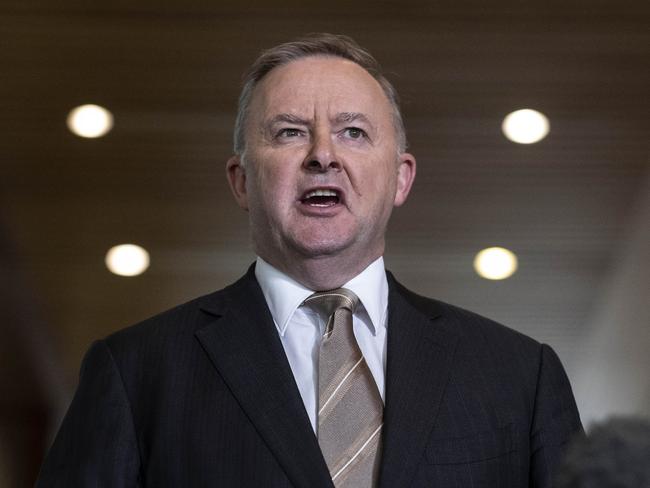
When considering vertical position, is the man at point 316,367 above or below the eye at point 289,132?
below

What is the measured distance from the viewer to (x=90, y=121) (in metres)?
3.42

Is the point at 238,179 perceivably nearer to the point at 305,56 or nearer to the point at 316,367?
the point at 305,56

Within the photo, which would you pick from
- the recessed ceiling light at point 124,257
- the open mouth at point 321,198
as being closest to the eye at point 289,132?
the open mouth at point 321,198

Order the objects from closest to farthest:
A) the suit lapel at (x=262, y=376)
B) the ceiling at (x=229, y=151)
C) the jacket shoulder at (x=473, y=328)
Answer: the suit lapel at (x=262, y=376), the jacket shoulder at (x=473, y=328), the ceiling at (x=229, y=151)

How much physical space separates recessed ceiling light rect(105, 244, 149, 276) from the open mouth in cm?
181

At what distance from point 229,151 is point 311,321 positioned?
1794mm

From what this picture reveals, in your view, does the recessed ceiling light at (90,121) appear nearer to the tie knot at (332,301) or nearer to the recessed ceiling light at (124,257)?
the recessed ceiling light at (124,257)

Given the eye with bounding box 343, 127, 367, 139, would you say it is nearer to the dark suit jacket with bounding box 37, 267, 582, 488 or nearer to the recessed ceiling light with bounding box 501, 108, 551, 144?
the dark suit jacket with bounding box 37, 267, 582, 488

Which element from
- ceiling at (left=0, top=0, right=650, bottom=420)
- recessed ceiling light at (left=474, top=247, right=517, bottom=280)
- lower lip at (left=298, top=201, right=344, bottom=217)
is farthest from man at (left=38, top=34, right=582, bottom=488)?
recessed ceiling light at (left=474, top=247, right=517, bottom=280)

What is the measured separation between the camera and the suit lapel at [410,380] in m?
1.53

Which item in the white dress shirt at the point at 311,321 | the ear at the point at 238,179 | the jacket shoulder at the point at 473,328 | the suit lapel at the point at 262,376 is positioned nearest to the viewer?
the suit lapel at the point at 262,376

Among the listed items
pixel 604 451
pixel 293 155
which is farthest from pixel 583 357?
pixel 604 451

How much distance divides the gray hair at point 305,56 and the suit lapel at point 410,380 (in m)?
0.31

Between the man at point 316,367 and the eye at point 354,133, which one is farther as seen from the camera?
the eye at point 354,133
